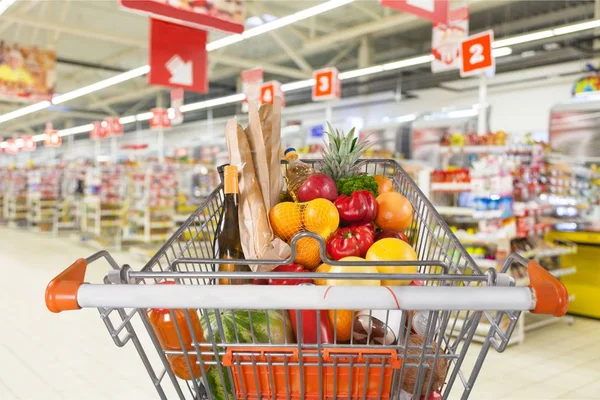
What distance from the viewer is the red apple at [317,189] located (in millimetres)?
1407

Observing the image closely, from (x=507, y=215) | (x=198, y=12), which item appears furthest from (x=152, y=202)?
(x=507, y=215)

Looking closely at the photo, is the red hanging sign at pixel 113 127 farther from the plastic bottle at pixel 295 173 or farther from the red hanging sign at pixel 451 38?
the plastic bottle at pixel 295 173

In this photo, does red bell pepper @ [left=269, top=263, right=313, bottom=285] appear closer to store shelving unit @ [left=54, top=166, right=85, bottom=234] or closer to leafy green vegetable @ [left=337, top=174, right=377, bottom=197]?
leafy green vegetable @ [left=337, top=174, right=377, bottom=197]

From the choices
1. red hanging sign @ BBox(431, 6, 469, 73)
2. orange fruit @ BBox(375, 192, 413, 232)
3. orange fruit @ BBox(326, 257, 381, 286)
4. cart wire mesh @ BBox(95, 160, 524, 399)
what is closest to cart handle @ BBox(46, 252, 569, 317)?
cart wire mesh @ BBox(95, 160, 524, 399)

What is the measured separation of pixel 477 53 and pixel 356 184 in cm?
589

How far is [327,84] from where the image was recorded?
9758mm

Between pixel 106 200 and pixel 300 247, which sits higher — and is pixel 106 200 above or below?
below

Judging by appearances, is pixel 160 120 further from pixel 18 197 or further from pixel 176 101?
pixel 18 197

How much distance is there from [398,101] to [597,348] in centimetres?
1196

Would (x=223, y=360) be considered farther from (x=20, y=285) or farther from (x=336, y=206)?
(x=20, y=285)

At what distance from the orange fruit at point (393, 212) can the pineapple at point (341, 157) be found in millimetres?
177

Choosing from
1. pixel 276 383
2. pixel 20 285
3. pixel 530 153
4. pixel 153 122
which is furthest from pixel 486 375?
pixel 153 122

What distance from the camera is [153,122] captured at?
13.7m

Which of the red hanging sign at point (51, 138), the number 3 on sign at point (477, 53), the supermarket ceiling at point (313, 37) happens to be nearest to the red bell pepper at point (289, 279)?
the number 3 on sign at point (477, 53)
